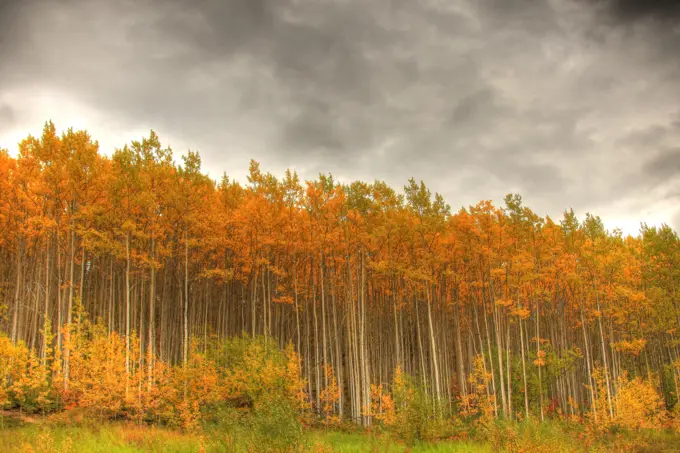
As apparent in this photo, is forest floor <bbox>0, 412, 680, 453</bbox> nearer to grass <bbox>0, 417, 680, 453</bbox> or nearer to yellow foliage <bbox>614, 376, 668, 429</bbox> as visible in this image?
grass <bbox>0, 417, 680, 453</bbox>

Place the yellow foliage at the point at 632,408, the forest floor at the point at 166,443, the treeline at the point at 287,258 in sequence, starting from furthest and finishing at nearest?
1. the yellow foliage at the point at 632,408
2. the treeline at the point at 287,258
3. the forest floor at the point at 166,443

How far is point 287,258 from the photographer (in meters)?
33.0

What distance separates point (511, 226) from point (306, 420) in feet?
58.6

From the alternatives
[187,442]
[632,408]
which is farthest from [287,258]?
[632,408]

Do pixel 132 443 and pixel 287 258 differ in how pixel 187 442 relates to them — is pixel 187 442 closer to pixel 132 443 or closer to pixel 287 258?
pixel 132 443

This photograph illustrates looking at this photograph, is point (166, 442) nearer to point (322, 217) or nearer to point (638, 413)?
point (322, 217)

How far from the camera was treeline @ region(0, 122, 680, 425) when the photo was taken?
83.5 feet

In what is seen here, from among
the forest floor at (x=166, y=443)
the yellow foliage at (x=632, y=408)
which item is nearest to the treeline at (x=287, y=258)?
the yellow foliage at (x=632, y=408)

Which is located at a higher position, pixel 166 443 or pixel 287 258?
pixel 287 258

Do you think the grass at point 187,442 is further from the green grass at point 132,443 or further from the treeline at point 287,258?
the treeline at point 287,258

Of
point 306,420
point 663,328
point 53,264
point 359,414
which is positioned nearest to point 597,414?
point 663,328

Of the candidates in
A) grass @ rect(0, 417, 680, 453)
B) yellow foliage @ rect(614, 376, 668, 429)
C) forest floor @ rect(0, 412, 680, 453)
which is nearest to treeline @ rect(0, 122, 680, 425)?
yellow foliage @ rect(614, 376, 668, 429)

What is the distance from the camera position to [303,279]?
34156 mm

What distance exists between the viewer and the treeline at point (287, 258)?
25453 mm
